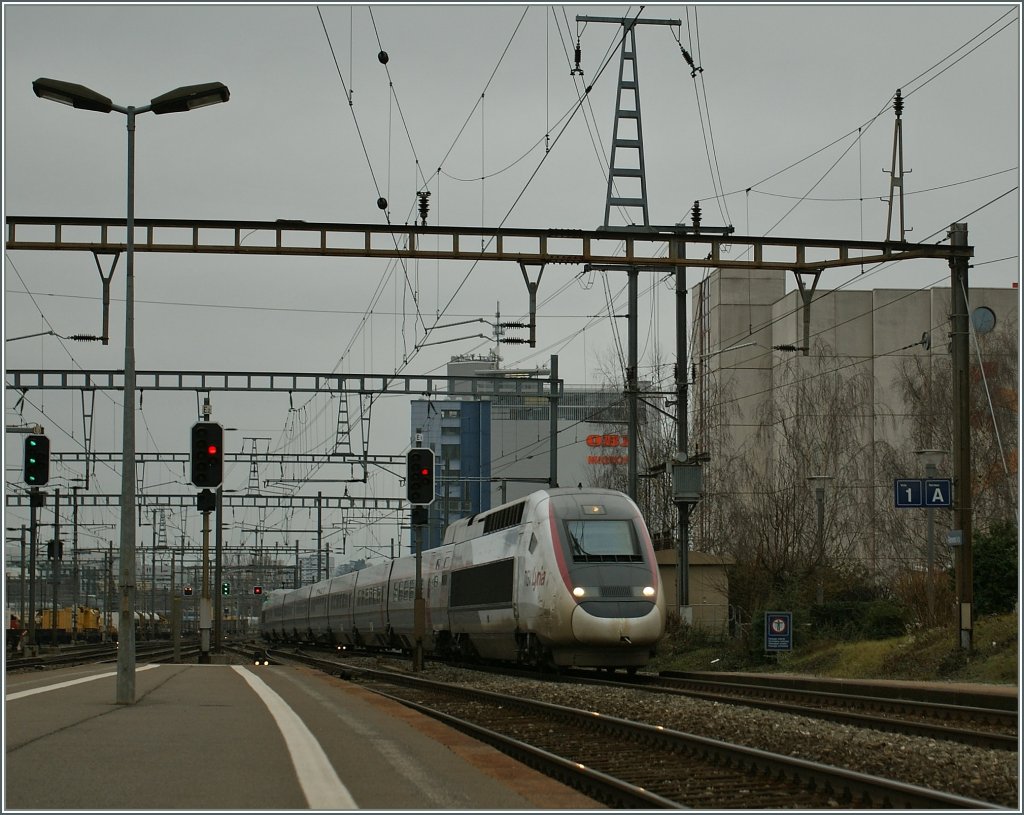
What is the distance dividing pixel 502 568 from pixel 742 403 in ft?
171

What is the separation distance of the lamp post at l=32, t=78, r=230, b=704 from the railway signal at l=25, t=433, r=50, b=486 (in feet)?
41.9

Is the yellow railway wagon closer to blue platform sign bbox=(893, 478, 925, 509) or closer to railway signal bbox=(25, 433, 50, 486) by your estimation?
railway signal bbox=(25, 433, 50, 486)

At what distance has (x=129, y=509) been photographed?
17984 mm

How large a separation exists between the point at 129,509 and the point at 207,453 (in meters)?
3.80

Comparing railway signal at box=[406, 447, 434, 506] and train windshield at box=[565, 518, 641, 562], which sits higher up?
railway signal at box=[406, 447, 434, 506]

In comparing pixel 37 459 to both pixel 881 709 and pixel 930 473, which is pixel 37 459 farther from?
pixel 881 709

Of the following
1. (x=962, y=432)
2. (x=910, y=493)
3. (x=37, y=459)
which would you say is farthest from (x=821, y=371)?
(x=37, y=459)

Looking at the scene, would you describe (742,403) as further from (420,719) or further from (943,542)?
(420,719)

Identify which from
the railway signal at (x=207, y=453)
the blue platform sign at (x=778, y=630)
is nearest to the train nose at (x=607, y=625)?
the blue platform sign at (x=778, y=630)

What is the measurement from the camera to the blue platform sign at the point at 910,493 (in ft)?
82.9

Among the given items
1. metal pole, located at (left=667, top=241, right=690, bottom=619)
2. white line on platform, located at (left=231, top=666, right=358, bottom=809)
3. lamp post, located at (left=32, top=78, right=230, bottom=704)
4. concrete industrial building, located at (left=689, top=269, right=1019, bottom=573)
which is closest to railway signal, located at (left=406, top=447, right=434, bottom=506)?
metal pole, located at (left=667, top=241, right=690, bottom=619)

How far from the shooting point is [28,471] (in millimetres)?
30312

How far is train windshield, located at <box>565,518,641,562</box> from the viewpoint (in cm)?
2738

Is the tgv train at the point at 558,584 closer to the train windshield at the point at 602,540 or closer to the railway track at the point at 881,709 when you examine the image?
the train windshield at the point at 602,540
